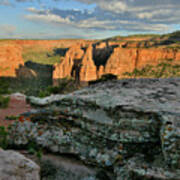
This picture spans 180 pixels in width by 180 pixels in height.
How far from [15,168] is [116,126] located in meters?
2.41

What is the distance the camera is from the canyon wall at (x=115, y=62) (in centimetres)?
7719

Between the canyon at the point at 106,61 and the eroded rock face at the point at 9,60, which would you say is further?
the eroded rock face at the point at 9,60

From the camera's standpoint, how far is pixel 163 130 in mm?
3795

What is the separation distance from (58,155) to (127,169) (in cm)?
204

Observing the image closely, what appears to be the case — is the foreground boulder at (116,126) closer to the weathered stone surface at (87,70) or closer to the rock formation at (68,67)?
the weathered stone surface at (87,70)

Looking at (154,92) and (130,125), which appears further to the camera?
(154,92)

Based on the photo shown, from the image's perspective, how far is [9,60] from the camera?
106688 millimetres

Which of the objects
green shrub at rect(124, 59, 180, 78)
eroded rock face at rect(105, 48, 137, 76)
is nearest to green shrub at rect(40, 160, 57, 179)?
green shrub at rect(124, 59, 180, 78)

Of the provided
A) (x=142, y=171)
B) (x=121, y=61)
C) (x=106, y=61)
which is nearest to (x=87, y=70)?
(x=106, y=61)

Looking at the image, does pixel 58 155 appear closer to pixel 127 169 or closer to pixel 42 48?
pixel 127 169

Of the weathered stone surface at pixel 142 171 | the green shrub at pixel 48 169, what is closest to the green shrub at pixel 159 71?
the weathered stone surface at pixel 142 171

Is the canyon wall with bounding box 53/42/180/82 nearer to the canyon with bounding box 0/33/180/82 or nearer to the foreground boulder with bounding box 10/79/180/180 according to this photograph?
the canyon with bounding box 0/33/180/82

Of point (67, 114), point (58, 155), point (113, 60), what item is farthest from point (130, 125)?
point (113, 60)

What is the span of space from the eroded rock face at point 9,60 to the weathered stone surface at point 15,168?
332ft
